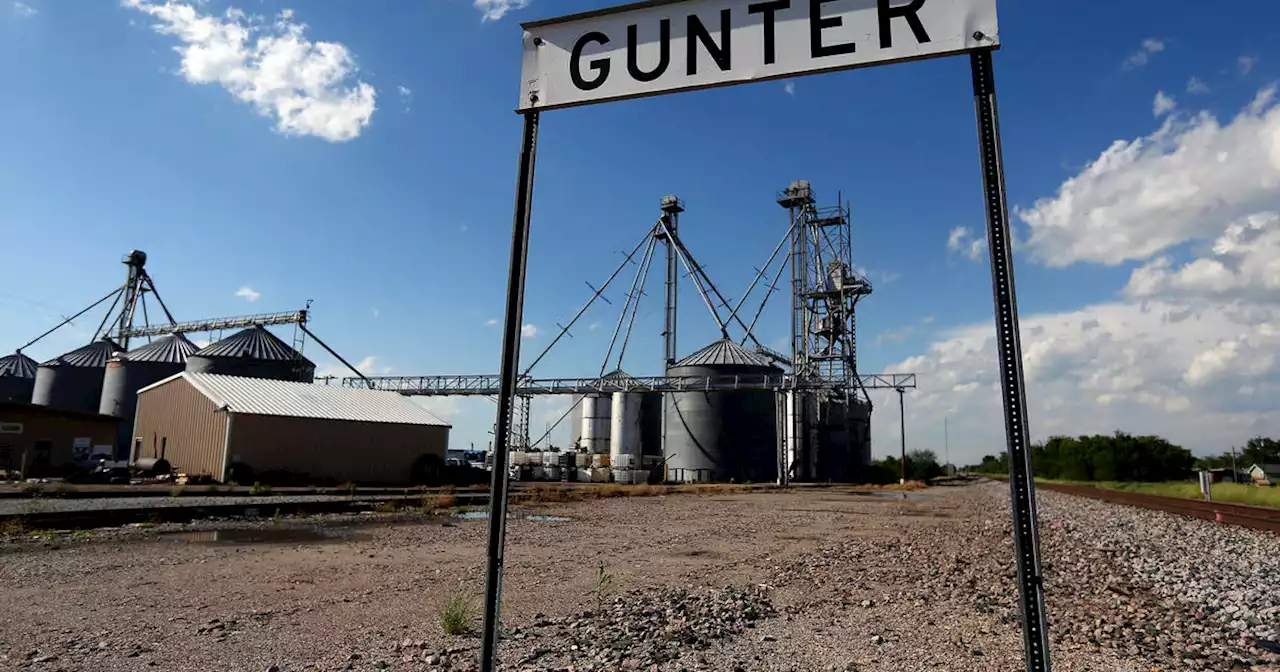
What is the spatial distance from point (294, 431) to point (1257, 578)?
104 feet

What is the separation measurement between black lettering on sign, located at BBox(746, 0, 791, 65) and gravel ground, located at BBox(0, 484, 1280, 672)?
4.27 metres

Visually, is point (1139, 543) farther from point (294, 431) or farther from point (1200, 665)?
point (294, 431)

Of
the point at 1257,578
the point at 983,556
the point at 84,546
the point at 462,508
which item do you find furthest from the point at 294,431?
the point at 1257,578

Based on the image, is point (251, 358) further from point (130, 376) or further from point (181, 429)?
point (181, 429)

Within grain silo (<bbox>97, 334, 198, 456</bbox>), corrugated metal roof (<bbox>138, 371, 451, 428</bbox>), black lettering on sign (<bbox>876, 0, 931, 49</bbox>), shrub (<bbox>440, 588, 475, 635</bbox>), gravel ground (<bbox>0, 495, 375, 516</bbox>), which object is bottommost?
shrub (<bbox>440, 588, 475, 635</bbox>)

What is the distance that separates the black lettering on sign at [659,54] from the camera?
309cm

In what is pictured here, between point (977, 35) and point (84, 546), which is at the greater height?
point (977, 35)

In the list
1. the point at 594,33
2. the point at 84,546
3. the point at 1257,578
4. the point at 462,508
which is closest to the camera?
the point at 594,33

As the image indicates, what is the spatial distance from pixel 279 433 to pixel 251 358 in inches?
1041

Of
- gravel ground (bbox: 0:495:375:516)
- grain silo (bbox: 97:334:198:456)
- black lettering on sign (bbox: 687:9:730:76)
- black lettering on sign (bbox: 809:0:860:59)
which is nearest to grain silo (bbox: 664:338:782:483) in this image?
gravel ground (bbox: 0:495:375:516)

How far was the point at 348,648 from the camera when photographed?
585 centimetres

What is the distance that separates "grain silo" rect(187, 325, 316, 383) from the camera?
172ft

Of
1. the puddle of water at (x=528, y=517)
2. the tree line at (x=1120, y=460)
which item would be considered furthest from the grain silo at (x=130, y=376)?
the tree line at (x=1120, y=460)

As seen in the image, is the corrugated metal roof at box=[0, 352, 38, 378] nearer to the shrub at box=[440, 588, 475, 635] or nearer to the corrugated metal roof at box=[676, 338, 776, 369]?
the corrugated metal roof at box=[676, 338, 776, 369]
